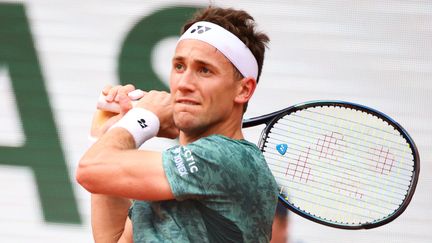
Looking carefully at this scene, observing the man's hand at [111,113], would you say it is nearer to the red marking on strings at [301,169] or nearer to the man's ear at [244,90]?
the man's ear at [244,90]

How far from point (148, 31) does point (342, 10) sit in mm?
1078

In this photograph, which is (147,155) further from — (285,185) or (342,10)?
(342,10)

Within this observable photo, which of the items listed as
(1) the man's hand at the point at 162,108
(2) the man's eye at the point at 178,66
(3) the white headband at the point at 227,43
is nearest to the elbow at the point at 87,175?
(1) the man's hand at the point at 162,108

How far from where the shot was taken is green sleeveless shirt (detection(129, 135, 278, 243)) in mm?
2855

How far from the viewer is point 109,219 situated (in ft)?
10.7

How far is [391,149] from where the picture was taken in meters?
4.36

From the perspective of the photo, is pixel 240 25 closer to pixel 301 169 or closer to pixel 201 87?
pixel 201 87

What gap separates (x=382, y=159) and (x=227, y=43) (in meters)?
1.50

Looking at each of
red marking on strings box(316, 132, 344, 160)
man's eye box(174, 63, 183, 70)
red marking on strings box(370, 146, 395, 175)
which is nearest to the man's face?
man's eye box(174, 63, 183, 70)

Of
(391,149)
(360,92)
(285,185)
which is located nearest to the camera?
(285,185)

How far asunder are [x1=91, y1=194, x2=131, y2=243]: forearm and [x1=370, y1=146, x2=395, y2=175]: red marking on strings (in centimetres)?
Answer: 141

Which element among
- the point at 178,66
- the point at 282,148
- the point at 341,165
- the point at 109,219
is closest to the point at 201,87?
the point at 178,66

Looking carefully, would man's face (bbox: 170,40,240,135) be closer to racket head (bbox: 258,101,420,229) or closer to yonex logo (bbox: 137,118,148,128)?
yonex logo (bbox: 137,118,148,128)

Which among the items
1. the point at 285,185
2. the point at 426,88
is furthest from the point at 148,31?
the point at 285,185
